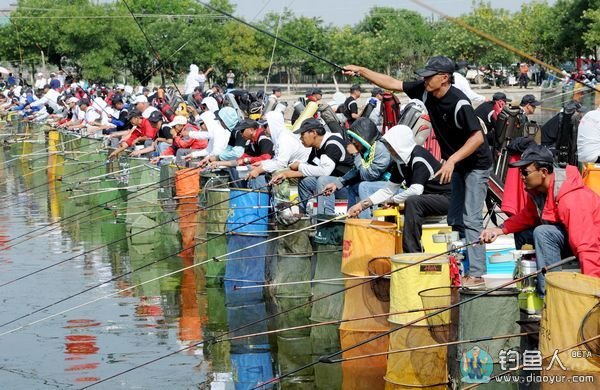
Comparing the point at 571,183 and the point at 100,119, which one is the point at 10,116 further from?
the point at 571,183

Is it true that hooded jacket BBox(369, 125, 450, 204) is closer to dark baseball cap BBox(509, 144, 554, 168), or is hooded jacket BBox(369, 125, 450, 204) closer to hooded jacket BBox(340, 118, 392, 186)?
hooded jacket BBox(340, 118, 392, 186)

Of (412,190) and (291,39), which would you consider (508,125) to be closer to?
(412,190)

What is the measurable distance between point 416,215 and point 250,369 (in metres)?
1.89

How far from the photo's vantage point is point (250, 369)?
10.2 m

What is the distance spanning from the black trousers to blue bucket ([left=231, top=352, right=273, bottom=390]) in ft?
4.86

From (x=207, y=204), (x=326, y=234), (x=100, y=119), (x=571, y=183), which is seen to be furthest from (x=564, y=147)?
(x=100, y=119)

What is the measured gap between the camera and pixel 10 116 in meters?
46.7

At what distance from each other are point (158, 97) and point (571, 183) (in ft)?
80.6

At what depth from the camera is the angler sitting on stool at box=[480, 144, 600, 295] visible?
8.09m

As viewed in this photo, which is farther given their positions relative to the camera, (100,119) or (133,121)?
(100,119)

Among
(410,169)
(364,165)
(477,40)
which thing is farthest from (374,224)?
(477,40)

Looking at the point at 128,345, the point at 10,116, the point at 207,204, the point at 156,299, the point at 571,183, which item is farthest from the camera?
the point at 10,116

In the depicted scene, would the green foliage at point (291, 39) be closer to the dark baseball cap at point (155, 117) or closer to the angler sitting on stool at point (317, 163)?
the dark baseball cap at point (155, 117)

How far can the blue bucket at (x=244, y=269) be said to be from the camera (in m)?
13.2
